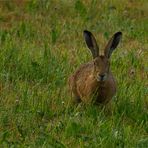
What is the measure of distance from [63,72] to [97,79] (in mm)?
1479

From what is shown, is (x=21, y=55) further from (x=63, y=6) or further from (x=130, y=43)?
(x=63, y=6)

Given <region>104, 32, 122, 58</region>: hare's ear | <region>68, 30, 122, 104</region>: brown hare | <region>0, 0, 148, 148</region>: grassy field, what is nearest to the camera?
<region>0, 0, 148, 148</region>: grassy field

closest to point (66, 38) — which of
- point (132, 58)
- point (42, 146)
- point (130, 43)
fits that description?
point (130, 43)

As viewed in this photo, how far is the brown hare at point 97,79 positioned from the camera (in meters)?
7.01

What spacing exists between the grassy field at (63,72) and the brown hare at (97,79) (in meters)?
0.15

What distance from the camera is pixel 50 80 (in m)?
8.21

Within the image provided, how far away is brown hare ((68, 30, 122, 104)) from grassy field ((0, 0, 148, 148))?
0.15 meters

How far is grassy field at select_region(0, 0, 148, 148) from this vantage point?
6426 mm

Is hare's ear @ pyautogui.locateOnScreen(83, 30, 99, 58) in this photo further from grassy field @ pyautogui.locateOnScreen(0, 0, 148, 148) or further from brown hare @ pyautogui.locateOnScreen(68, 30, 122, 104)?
grassy field @ pyautogui.locateOnScreen(0, 0, 148, 148)

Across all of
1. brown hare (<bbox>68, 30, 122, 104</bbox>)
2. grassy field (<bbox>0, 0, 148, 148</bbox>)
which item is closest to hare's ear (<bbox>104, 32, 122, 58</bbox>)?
brown hare (<bbox>68, 30, 122, 104</bbox>)

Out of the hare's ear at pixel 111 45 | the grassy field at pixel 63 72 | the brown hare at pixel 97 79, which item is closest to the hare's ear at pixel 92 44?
the brown hare at pixel 97 79

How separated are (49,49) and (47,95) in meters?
1.85

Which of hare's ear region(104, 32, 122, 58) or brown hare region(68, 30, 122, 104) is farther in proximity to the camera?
hare's ear region(104, 32, 122, 58)

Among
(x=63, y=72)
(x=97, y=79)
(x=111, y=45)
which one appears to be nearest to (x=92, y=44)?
(x=111, y=45)
